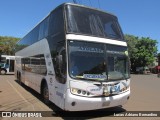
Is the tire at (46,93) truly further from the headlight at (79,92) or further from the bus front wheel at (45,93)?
the headlight at (79,92)

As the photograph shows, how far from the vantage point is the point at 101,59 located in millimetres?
9109

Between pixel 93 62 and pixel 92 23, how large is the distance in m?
1.61

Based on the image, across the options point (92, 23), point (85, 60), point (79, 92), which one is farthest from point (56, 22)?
point (79, 92)

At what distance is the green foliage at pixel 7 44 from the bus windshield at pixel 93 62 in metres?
61.9

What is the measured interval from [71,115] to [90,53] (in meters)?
2.25

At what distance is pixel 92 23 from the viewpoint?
9.76 m

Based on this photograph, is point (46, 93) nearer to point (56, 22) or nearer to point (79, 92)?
point (56, 22)

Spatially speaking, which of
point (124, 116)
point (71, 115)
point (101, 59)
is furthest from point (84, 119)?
point (101, 59)

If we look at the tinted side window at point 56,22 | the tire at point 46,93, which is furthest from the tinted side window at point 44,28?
the tire at point 46,93

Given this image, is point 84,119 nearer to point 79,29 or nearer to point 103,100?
point 103,100

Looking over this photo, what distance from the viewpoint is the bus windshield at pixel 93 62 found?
8.62m

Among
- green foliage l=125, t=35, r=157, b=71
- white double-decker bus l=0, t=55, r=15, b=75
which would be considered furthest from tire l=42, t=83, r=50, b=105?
green foliage l=125, t=35, r=157, b=71

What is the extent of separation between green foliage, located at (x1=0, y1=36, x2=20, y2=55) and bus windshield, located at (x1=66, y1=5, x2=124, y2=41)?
61.0 metres

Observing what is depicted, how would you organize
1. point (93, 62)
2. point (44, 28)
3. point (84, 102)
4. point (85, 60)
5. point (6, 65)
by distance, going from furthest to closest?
point (6, 65) → point (44, 28) → point (93, 62) → point (85, 60) → point (84, 102)
